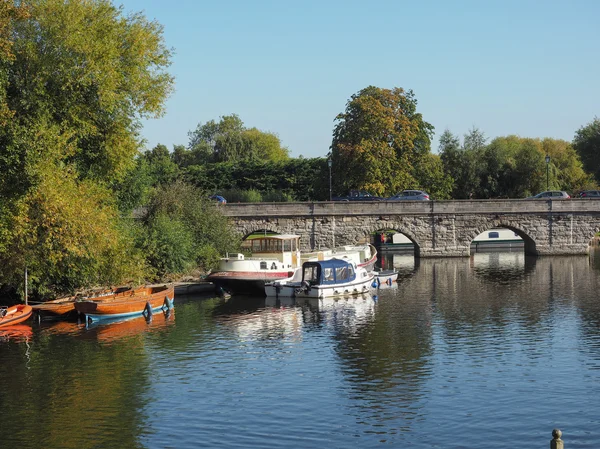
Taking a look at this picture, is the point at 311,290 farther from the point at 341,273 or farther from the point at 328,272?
the point at 341,273

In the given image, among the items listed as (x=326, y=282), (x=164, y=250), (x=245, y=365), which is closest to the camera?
(x=245, y=365)

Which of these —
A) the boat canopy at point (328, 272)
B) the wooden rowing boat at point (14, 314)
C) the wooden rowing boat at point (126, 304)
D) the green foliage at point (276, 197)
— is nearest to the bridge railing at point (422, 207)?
the boat canopy at point (328, 272)

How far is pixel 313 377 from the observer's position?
26.9 metres

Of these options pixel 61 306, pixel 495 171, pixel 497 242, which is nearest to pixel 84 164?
pixel 61 306

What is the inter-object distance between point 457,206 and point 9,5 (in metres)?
41.8

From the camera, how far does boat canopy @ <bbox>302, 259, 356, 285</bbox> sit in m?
45.4

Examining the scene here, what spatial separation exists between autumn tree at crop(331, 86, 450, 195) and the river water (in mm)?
33640

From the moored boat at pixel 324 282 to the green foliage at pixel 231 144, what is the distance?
80.0 m

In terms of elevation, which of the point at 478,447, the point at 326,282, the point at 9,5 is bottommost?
the point at 478,447

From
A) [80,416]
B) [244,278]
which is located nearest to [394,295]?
[244,278]

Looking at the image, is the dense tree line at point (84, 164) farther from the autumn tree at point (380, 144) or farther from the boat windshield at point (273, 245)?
the autumn tree at point (380, 144)

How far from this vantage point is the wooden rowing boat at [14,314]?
3578 cm

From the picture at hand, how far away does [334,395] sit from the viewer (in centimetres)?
2466

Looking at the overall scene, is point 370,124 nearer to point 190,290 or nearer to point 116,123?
point 190,290
